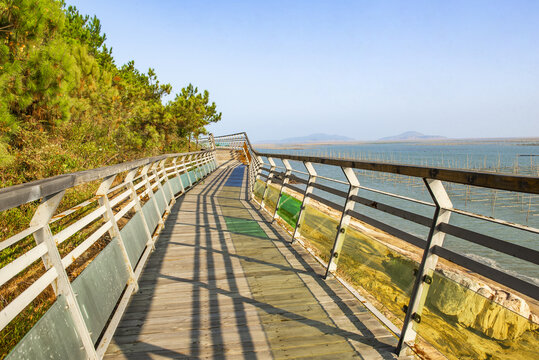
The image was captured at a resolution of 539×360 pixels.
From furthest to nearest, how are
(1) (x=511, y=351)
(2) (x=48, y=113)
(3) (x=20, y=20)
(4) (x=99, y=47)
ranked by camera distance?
(4) (x=99, y=47)
(2) (x=48, y=113)
(3) (x=20, y=20)
(1) (x=511, y=351)

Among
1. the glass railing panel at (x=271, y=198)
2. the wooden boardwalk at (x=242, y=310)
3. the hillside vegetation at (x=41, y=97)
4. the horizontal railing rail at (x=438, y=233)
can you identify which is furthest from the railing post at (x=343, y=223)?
the hillside vegetation at (x=41, y=97)

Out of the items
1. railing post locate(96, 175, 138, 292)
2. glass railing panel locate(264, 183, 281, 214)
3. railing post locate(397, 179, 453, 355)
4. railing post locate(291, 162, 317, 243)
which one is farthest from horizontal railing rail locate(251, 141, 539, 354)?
glass railing panel locate(264, 183, 281, 214)

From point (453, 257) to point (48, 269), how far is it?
2732 millimetres

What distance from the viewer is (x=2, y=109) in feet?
22.3

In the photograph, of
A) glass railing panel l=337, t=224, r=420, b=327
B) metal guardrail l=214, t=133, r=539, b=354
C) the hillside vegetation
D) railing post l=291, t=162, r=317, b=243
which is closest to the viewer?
metal guardrail l=214, t=133, r=539, b=354

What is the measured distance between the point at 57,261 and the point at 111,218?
4.68ft

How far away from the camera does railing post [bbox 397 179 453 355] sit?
2.50 metres

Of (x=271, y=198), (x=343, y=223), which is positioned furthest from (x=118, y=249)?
(x=271, y=198)

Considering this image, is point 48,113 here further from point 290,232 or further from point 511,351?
point 511,351

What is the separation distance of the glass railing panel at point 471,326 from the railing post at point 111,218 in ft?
9.80

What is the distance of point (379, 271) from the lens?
3.32 metres

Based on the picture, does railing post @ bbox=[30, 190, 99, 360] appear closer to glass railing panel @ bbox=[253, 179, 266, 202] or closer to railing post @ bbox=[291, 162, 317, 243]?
railing post @ bbox=[291, 162, 317, 243]

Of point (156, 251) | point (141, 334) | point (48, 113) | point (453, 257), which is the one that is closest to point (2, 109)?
point (48, 113)

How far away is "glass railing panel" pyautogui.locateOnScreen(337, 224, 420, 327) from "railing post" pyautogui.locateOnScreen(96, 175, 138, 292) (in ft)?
8.23
